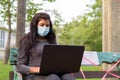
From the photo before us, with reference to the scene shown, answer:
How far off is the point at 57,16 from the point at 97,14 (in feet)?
57.7

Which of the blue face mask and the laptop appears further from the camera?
the blue face mask

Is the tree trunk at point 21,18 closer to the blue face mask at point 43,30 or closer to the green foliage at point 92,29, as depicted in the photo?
the blue face mask at point 43,30

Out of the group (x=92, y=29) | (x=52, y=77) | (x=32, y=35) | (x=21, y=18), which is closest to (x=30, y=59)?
(x=32, y=35)

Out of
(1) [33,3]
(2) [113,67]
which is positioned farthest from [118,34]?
(1) [33,3]

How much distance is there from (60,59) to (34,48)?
0.36m

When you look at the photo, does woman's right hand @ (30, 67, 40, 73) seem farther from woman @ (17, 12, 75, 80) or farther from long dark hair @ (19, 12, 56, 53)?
long dark hair @ (19, 12, 56, 53)

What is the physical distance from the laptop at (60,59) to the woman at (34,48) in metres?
0.10

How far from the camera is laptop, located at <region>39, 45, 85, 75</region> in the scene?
3.74 m

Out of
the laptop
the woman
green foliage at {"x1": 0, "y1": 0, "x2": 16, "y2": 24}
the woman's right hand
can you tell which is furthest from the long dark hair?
green foliage at {"x1": 0, "y1": 0, "x2": 16, "y2": 24}

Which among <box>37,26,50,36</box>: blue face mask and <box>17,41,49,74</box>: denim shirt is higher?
<box>37,26,50,36</box>: blue face mask

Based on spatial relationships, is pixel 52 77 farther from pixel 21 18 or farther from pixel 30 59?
pixel 21 18

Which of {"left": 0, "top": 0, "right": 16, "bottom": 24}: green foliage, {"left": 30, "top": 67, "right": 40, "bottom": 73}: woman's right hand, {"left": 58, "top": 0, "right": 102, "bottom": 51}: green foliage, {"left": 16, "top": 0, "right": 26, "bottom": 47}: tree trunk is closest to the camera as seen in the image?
{"left": 30, "top": 67, "right": 40, "bottom": 73}: woman's right hand

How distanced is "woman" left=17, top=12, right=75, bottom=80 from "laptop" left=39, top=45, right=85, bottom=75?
97mm

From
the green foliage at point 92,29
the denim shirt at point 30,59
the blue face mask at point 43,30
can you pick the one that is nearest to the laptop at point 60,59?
the denim shirt at point 30,59
